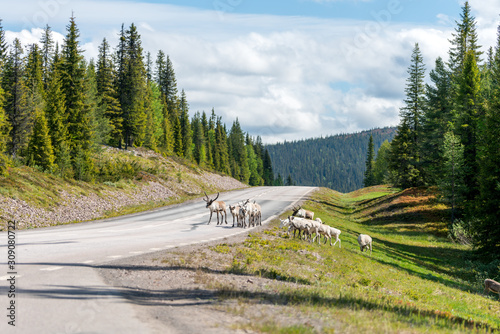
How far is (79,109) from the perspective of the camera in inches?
1432

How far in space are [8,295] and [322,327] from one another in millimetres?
5475

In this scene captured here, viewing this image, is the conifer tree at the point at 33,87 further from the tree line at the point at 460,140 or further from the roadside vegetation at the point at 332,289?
the tree line at the point at 460,140

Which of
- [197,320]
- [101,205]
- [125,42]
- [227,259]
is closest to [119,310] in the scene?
[197,320]

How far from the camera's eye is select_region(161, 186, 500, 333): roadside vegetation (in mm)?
6789

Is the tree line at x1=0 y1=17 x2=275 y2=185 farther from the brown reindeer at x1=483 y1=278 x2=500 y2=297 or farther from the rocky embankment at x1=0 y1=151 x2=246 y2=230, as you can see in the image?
the brown reindeer at x1=483 y1=278 x2=500 y2=297

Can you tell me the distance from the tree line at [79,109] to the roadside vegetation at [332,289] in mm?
19741

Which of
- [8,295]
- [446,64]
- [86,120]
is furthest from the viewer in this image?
[446,64]

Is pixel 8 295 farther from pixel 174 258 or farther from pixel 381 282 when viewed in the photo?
pixel 381 282

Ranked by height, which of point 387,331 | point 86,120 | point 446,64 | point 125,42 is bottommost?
point 387,331

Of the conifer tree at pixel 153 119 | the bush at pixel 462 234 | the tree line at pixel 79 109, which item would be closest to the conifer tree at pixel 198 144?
the tree line at pixel 79 109

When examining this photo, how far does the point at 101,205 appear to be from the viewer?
29734 millimetres

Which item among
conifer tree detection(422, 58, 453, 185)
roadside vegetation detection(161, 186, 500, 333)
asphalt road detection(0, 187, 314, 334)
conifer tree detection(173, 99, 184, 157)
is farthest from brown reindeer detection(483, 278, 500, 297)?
conifer tree detection(173, 99, 184, 157)

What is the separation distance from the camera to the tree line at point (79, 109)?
32594 millimetres

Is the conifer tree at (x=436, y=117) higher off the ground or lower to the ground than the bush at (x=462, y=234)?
higher
